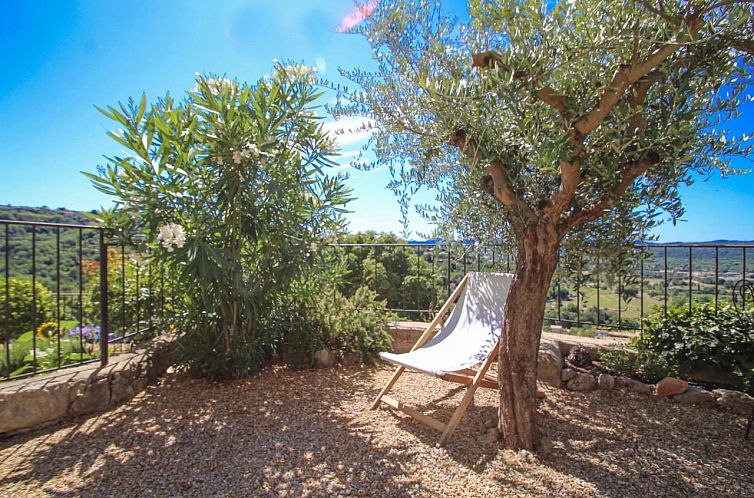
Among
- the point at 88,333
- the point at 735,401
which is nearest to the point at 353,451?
the point at 735,401

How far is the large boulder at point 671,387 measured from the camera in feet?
9.63

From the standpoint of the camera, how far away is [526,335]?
2234 millimetres

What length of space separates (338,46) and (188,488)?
2980mm

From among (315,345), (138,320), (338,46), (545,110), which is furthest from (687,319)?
(138,320)

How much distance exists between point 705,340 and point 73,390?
4.44m

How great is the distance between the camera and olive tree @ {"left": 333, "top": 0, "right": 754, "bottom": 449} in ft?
5.97

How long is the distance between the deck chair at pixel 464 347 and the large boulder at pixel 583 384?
844 mm

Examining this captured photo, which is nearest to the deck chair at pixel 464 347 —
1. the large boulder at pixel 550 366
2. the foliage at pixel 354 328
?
the large boulder at pixel 550 366

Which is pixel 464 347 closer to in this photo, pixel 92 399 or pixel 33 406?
pixel 92 399

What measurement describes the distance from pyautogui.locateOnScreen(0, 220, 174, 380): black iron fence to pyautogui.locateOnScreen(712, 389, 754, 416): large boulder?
13.8ft

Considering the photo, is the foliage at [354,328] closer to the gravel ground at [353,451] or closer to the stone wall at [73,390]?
the gravel ground at [353,451]

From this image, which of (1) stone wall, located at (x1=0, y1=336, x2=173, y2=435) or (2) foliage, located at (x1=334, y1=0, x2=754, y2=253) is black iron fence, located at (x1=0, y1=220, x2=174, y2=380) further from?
(2) foliage, located at (x1=334, y1=0, x2=754, y2=253)

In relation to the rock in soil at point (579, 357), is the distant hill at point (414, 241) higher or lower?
higher

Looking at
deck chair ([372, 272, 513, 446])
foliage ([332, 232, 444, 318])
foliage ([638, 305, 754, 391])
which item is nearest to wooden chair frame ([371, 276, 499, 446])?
deck chair ([372, 272, 513, 446])
